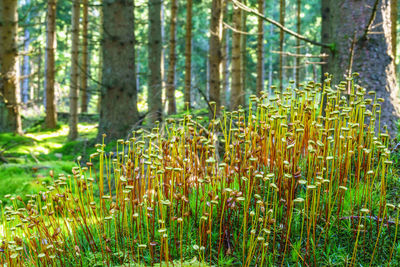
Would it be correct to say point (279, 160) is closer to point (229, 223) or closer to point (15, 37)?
point (229, 223)

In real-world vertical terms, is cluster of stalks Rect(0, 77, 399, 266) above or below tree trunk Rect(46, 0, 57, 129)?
below

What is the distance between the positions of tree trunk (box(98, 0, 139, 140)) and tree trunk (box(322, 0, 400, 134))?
163 inches

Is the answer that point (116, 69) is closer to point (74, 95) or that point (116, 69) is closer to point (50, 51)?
point (74, 95)

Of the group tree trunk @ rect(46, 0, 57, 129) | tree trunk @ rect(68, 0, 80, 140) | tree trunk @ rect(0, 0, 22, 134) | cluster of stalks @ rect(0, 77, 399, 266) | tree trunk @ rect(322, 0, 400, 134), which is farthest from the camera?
tree trunk @ rect(46, 0, 57, 129)

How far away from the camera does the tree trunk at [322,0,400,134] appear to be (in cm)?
373

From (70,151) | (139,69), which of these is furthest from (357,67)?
(139,69)

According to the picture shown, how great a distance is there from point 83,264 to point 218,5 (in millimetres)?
4650

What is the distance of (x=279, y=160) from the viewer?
2316mm

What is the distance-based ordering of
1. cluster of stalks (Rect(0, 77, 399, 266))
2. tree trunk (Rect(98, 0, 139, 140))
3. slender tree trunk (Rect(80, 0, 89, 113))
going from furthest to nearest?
slender tree trunk (Rect(80, 0, 89, 113)) → tree trunk (Rect(98, 0, 139, 140)) → cluster of stalks (Rect(0, 77, 399, 266))

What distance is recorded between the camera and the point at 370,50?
3.81 meters

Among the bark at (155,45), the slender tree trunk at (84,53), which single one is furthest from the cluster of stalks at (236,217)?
the slender tree trunk at (84,53)

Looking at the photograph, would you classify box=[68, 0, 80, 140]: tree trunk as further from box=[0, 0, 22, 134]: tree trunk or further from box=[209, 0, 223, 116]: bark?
box=[209, 0, 223, 116]: bark

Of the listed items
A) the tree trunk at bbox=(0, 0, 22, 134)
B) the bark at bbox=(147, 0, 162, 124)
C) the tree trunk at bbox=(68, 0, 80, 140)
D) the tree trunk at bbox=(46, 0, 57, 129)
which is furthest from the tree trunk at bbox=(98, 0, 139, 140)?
the tree trunk at bbox=(46, 0, 57, 129)

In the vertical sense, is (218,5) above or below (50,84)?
above
